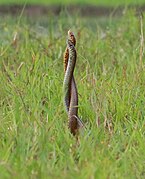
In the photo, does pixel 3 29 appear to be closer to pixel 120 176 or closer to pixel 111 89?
pixel 111 89

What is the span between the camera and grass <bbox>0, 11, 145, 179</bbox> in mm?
2453

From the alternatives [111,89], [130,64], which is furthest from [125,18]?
[111,89]

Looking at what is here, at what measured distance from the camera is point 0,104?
3193 millimetres

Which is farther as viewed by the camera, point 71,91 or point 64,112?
point 64,112

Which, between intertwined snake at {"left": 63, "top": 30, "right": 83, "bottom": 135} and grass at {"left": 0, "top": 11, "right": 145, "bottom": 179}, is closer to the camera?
grass at {"left": 0, "top": 11, "right": 145, "bottom": 179}

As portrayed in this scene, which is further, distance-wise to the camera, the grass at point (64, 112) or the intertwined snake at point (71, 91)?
the intertwined snake at point (71, 91)

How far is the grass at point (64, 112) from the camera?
2.45 m

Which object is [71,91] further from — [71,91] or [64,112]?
[64,112]

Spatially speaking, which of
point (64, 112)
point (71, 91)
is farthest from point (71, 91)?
point (64, 112)

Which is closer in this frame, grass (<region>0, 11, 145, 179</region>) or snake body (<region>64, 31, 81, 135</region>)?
grass (<region>0, 11, 145, 179</region>)

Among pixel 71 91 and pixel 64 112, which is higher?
pixel 71 91

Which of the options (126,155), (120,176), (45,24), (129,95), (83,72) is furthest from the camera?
(45,24)

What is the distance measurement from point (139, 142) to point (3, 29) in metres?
2.18

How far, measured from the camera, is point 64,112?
3.03 m
